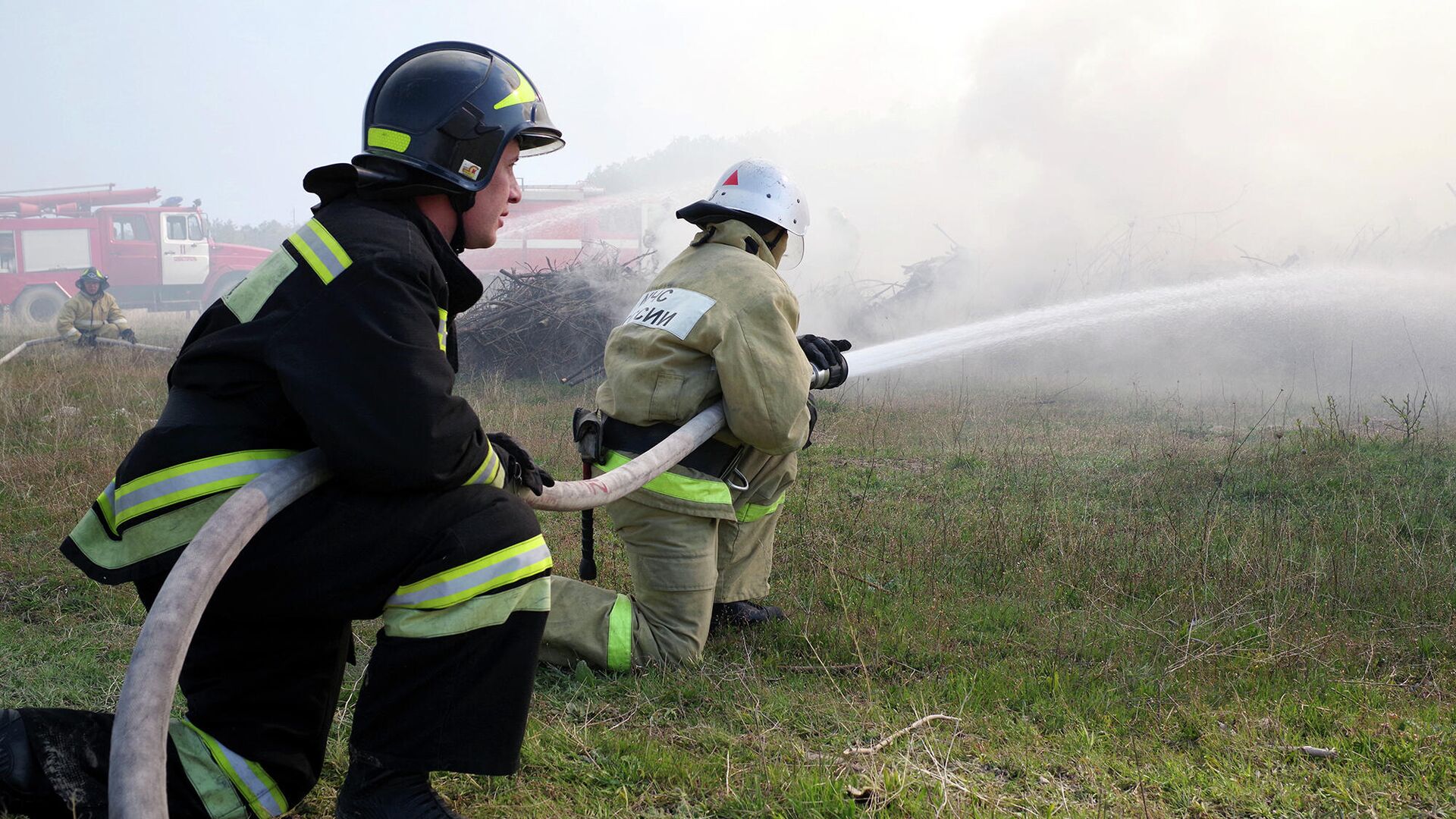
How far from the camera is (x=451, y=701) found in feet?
7.09

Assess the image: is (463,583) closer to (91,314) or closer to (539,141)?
(539,141)

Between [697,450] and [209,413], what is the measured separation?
1.83m

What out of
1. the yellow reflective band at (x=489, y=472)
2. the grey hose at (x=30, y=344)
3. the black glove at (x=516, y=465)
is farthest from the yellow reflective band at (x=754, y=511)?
the grey hose at (x=30, y=344)

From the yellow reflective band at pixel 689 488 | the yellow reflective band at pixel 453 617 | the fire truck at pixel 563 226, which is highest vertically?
the fire truck at pixel 563 226

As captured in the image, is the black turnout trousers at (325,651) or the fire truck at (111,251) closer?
the black turnout trousers at (325,651)

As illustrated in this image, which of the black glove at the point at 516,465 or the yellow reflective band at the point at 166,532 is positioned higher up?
the black glove at the point at 516,465

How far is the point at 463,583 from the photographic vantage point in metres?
2.14

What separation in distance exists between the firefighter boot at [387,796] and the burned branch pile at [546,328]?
353 inches

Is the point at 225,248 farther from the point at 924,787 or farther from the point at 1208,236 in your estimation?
the point at 924,787

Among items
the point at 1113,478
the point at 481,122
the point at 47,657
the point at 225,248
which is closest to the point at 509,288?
the point at 1113,478

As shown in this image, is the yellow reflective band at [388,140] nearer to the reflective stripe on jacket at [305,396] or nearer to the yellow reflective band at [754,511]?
the reflective stripe on jacket at [305,396]

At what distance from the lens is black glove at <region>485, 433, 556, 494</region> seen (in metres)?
2.46

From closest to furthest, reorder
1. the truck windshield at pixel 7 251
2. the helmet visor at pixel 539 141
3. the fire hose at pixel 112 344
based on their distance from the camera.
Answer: the helmet visor at pixel 539 141, the fire hose at pixel 112 344, the truck windshield at pixel 7 251

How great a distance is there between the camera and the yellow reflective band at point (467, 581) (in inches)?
83.9
